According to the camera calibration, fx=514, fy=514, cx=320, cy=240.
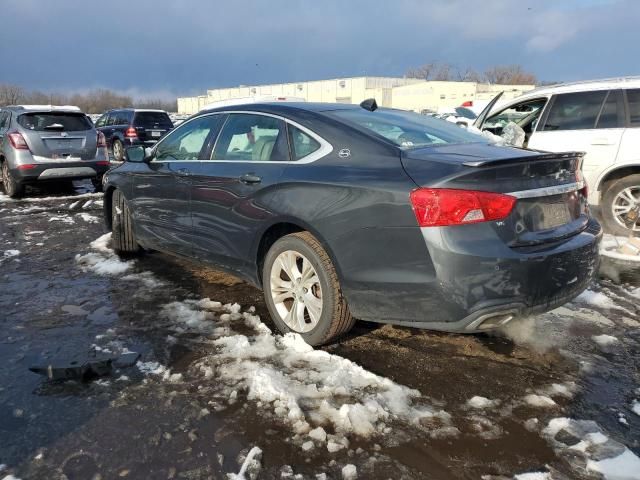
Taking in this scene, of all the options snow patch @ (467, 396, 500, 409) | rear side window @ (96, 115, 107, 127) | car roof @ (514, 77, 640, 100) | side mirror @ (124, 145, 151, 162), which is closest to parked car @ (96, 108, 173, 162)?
rear side window @ (96, 115, 107, 127)

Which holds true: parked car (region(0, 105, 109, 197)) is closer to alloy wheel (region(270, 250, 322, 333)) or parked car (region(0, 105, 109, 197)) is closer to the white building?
alloy wheel (region(270, 250, 322, 333))

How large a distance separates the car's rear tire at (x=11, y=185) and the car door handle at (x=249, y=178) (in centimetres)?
768

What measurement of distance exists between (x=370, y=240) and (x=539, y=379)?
1316 millimetres

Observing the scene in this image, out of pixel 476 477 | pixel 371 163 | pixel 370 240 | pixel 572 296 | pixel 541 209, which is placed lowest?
pixel 476 477

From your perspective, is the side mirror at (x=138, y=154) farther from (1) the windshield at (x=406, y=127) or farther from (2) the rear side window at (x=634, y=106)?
(2) the rear side window at (x=634, y=106)

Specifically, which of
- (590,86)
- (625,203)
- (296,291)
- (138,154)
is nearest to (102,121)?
(138,154)

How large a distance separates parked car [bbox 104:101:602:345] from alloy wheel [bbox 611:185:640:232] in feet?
10.9

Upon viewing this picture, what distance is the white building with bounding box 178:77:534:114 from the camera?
57.8 m

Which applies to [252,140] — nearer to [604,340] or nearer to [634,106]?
[604,340]

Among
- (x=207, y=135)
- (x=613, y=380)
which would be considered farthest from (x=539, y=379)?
(x=207, y=135)

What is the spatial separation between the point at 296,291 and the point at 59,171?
25.8ft

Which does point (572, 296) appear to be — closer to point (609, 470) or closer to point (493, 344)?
point (493, 344)

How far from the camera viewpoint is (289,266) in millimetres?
3531

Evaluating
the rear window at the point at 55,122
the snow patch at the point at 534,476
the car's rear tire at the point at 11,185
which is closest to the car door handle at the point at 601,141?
the snow patch at the point at 534,476
